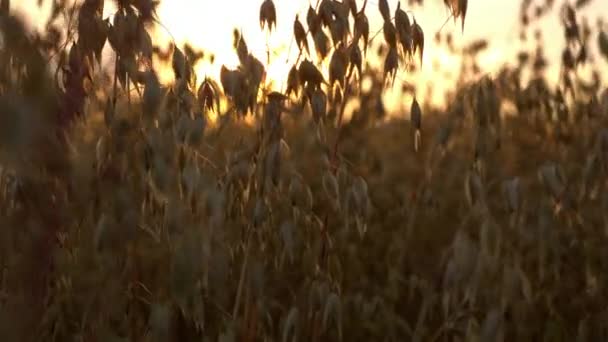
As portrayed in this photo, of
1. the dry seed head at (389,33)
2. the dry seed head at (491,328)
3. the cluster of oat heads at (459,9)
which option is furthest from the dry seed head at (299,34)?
the dry seed head at (491,328)

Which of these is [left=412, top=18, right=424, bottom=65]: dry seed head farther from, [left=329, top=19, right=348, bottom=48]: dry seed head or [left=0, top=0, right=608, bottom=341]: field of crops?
[left=329, top=19, right=348, bottom=48]: dry seed head

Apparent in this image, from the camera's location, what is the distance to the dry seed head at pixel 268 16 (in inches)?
51.9

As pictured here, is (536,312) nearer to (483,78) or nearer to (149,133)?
(483,78)

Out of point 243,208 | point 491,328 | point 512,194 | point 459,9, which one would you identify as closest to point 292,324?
point 243,208

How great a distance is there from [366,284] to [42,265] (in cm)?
165

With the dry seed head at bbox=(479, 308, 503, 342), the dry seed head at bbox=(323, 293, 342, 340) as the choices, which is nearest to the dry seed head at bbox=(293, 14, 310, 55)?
the dry seed head at bbox=(323, 293, 342, 340)

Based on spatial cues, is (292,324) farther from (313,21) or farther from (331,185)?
(313,21)

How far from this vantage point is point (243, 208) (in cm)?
133

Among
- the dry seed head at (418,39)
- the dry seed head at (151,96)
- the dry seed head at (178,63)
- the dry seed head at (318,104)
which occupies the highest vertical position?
the dry seed head at (418,39)

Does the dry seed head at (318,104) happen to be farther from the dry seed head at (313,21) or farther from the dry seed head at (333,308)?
the dry seed head at (333,308)

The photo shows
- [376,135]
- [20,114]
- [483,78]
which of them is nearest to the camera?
[20,114]

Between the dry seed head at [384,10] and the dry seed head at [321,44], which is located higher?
the dry seed head at [384,10]

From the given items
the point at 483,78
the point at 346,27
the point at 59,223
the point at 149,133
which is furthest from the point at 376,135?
the point at 59,223

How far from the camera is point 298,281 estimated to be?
1949 millimetres
